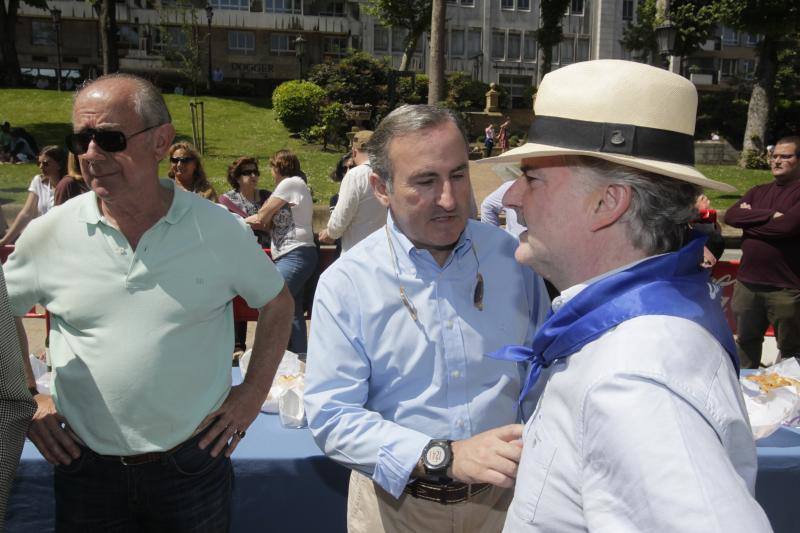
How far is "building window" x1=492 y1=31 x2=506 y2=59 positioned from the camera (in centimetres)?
5444

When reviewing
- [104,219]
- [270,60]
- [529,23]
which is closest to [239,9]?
[270,60]

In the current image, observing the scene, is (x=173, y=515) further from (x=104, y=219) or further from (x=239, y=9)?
(x=239, y=9)

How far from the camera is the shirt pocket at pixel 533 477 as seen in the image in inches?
49.4

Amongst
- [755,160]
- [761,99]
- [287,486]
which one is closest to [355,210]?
[287,486]

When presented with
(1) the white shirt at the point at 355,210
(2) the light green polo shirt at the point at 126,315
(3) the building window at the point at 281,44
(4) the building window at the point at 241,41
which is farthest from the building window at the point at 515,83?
(2) the light green polo shirt at the point at 126,315

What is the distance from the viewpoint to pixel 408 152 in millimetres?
2156

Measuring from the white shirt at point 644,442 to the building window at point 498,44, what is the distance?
5646 cm

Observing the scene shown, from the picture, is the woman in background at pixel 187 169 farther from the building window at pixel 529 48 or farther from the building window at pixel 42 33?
the building window at pixel 529 48

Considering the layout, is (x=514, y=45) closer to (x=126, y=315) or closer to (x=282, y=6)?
(x=282, y=6)

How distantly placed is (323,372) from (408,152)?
0.71 m

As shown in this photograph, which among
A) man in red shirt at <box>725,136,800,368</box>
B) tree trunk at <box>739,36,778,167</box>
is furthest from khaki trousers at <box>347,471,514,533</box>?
tree trunk at <box>739,36,778,167</box>

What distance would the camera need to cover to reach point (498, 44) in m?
54.8


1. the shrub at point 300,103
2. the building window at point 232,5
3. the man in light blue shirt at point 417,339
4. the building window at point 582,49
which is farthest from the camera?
the building window at point 582,49

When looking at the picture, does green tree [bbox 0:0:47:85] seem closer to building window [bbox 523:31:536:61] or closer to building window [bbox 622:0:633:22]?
building window [bbox 523:31:536:61]
